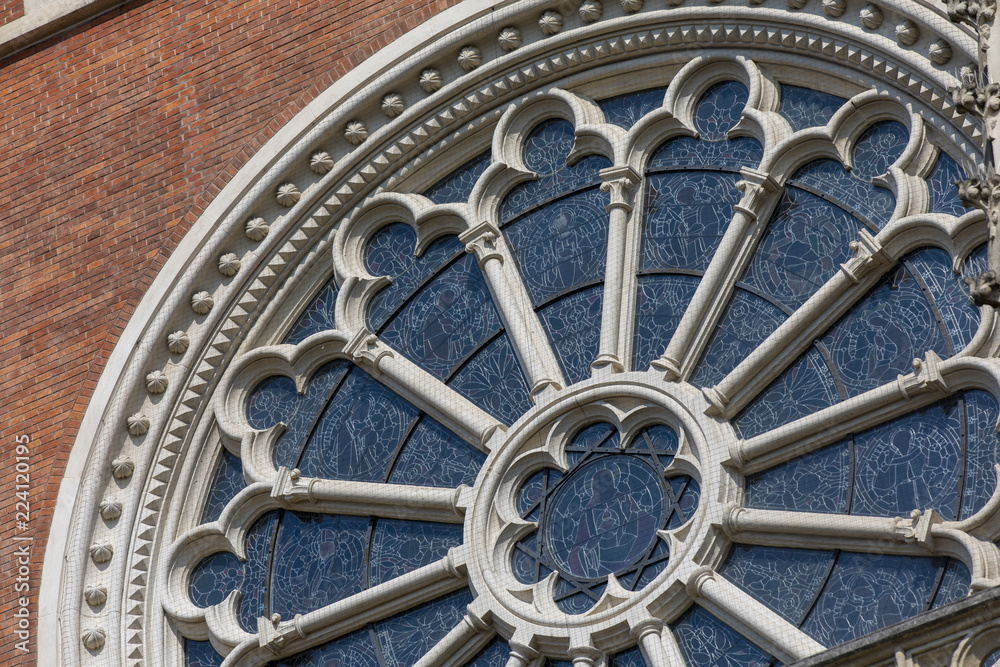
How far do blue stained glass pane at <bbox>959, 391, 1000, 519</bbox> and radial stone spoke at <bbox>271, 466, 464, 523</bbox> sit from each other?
2983 millimetres

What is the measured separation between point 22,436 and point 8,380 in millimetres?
481

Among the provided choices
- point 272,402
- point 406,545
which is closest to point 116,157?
point 272,402

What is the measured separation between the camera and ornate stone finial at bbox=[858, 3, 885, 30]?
44.9 ft

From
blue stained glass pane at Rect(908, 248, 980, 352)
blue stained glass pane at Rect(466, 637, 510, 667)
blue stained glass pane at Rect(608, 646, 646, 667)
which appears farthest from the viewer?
blue stained glass pane at Rect(466, 637, 510, 667)

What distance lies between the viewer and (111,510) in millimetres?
14742

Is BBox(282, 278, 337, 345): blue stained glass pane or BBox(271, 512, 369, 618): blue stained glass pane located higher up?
BBox(282, 278, 337, 345): blue stained glass pane

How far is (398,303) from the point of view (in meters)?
14.8

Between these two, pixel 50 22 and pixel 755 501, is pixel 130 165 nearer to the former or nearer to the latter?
pixel 50 22

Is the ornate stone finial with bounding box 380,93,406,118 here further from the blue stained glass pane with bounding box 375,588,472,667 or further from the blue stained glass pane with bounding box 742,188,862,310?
the blue stained glass pane with bounding box 375,588,472,667

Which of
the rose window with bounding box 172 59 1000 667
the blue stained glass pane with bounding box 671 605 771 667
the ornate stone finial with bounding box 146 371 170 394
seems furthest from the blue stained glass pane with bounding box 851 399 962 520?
the ornate stone finial with bounding box 146 371 170 394

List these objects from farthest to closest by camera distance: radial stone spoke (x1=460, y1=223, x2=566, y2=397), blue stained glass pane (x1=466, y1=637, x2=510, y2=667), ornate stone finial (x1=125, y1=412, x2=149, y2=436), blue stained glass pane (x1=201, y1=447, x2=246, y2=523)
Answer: ornate stone finial (x1=125, y1=412, x2=149, y2=436) < blue stained glass pane (x1=201, y1=447, x2=246, y2=523) < radial stone spoke (x1=460, y1=223, x2=566, y2=397) < blue stained glass pane (x1=466, y1=637, x2=510, y2=667)

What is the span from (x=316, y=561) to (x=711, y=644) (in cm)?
264

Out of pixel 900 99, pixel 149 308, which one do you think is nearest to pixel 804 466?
pixel 900 99

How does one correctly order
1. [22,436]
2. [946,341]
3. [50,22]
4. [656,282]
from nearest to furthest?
[946,341] → [656,282] → [22,436] → [50,22]
